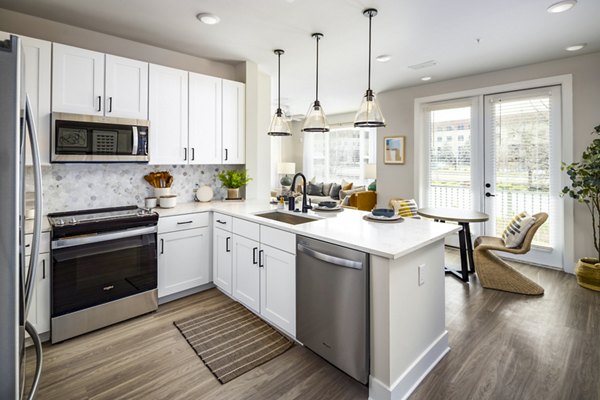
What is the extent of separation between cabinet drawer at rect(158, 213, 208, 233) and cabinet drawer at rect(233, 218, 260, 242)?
20.0 inches

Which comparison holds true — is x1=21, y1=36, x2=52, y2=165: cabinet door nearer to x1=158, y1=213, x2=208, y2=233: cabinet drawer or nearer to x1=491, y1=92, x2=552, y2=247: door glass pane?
x1=158, y1=213, x2=208, y2=233: cabinet drawer

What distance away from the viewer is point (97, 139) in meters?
2.75

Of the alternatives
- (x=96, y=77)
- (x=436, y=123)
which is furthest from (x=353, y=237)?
(x=436, y=123)

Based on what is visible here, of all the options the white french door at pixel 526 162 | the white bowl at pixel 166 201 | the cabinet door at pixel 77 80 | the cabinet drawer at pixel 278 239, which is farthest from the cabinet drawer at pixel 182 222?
the white french door at pixel 526 162

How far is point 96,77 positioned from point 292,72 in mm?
2470

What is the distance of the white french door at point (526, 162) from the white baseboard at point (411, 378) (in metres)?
3.05

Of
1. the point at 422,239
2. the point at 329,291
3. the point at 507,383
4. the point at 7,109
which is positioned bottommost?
the point at 507,383

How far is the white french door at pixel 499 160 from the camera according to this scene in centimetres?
409

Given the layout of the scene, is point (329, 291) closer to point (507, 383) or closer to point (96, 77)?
point (507, 383)

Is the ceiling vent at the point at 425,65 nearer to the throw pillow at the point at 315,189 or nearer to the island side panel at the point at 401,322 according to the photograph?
the island side panel at the point at 401,322

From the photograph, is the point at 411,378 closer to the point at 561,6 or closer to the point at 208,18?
A: the point at 561,6

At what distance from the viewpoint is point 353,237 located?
1957mm

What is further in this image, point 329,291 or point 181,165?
point 181,165

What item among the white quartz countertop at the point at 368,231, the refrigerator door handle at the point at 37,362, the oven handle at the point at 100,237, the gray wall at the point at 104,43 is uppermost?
the gray wall at the point at 104,43
